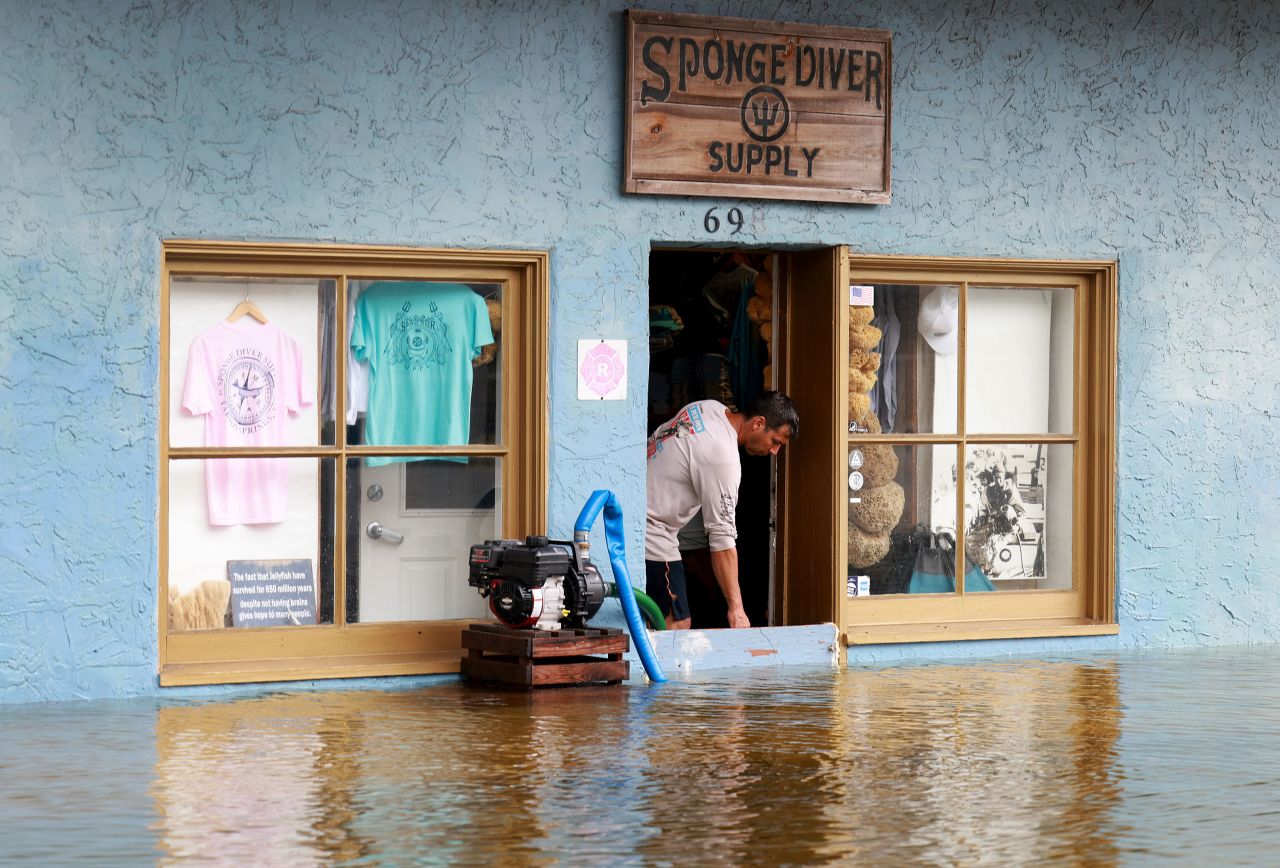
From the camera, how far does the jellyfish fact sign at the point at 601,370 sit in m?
8.59

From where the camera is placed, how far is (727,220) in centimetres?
885

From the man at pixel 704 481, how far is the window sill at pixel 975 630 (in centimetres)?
66

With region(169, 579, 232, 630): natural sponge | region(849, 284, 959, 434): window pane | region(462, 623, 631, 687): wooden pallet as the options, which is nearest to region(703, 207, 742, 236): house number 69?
region(849, 284, 959, 434): window pane

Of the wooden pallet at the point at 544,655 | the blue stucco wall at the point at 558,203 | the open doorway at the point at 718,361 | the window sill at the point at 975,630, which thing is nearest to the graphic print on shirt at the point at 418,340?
the blue stucco wall at the point at 558,203

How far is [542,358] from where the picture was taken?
850 cm

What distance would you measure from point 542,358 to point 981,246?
250 cm

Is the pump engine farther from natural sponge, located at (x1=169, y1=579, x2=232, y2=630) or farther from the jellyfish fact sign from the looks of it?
natural sponge, located at (x1=169, y1=579, x2=232, y2=630)

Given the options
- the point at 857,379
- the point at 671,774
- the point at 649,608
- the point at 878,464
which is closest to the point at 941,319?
the point at 857,379

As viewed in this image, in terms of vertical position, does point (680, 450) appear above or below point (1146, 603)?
above

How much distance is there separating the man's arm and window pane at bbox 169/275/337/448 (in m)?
2.10

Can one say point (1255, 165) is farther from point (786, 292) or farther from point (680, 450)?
point (680, 450)

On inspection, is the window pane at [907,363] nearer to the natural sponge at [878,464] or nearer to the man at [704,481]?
the natural sponge at [878,464]

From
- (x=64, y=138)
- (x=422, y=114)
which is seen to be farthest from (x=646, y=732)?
(x=64, y=138)

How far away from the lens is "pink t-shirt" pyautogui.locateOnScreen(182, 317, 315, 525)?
8203 millimetres
